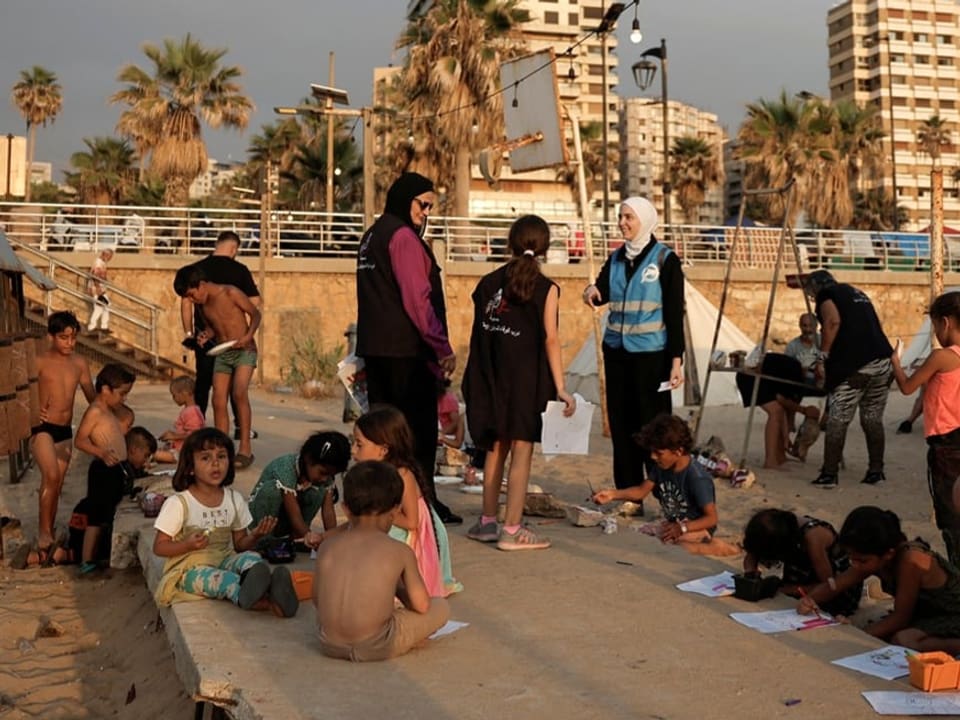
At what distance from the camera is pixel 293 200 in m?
37.6

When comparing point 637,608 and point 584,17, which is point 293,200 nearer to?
point 637,608

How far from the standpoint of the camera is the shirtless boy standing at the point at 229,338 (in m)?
8.20

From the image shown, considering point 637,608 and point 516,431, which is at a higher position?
point 516,431

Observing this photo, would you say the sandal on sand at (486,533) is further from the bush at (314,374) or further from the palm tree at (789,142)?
the palm tree at (789,142)

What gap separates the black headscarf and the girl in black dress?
542mm

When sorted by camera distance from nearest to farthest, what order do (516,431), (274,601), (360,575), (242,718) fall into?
(242,718) < (360,575) < (274,601) < (516,431)

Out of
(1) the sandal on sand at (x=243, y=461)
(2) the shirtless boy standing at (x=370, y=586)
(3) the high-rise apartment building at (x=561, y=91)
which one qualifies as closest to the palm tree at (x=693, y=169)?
(3) the high-rise apartment building at (x=561, y=91)

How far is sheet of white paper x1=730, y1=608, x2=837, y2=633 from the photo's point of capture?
4.21m

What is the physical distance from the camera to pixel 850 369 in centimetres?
911

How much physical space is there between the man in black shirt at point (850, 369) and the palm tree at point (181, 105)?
2349 cm

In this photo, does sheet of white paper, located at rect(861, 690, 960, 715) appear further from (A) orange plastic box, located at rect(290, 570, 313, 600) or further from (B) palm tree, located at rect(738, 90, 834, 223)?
(B) palm tree, located at rect(738, 90, 834, 223)

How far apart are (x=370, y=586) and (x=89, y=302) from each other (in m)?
17.3

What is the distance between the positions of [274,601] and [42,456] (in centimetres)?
360

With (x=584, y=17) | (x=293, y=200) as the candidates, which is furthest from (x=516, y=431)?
(x=584, y=17)
